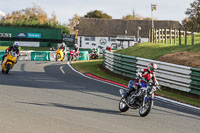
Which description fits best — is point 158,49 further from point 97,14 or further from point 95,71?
point 97,14

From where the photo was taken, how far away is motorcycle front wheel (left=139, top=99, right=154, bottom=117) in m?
9.55

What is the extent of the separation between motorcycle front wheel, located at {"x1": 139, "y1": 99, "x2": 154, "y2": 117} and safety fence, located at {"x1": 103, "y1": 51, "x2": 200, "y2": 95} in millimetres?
5796

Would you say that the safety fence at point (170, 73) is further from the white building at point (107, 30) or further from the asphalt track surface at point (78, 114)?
the white building at point (107, 30)

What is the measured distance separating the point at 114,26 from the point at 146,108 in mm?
79721

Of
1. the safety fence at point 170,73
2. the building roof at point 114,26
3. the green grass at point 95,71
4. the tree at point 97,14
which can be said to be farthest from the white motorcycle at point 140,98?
the tree at point 97,14

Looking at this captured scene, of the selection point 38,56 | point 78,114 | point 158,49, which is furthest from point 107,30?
point 78,114

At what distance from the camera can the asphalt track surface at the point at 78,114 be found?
801cm

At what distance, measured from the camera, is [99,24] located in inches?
3519

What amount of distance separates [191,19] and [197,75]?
20.9 meters

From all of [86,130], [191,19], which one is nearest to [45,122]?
[86,130]

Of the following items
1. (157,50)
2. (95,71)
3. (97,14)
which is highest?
(97,14)

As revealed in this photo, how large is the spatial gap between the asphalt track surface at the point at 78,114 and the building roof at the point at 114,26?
7309 cm

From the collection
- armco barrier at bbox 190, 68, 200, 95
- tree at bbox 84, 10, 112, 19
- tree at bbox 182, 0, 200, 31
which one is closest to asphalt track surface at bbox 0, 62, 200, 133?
armco barrier at bbox 190, 68, 200, 95

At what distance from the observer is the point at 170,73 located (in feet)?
54.5
